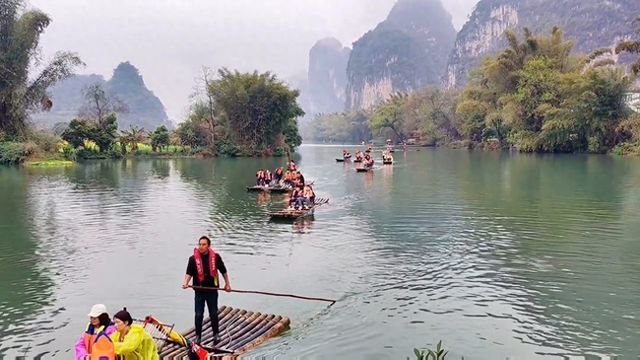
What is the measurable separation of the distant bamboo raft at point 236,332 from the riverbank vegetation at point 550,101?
47.0 m

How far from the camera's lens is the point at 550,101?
63250 millimetres

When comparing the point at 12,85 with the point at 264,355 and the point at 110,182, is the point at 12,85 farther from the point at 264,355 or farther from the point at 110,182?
the point at 264,355

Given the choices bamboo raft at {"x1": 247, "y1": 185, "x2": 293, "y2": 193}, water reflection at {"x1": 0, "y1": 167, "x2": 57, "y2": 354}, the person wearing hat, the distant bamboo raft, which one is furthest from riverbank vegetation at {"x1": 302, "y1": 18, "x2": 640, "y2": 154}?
the person wearing hat

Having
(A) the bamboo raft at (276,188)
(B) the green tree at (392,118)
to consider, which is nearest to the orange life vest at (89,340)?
(A) the bamboo raft at (276,188)

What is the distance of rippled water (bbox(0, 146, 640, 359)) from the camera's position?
989cm

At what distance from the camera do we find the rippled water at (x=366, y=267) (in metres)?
9.89

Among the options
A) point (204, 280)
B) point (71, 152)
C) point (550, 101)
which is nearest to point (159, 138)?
point (71, 152)

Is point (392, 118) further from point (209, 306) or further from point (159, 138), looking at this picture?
point (209, 306)

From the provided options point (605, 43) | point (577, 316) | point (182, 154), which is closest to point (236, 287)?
point (577, 316)

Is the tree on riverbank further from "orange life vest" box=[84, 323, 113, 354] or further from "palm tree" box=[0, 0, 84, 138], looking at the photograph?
"orange life vest" box=[84, 323, 113, 354]

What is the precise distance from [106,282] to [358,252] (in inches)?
265

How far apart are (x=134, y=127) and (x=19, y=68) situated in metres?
19.8

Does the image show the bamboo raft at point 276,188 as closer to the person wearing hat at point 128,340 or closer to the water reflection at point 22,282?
the water reflection at point 22,282

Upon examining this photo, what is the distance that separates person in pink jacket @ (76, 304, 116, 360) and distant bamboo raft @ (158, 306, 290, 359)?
1433mm
